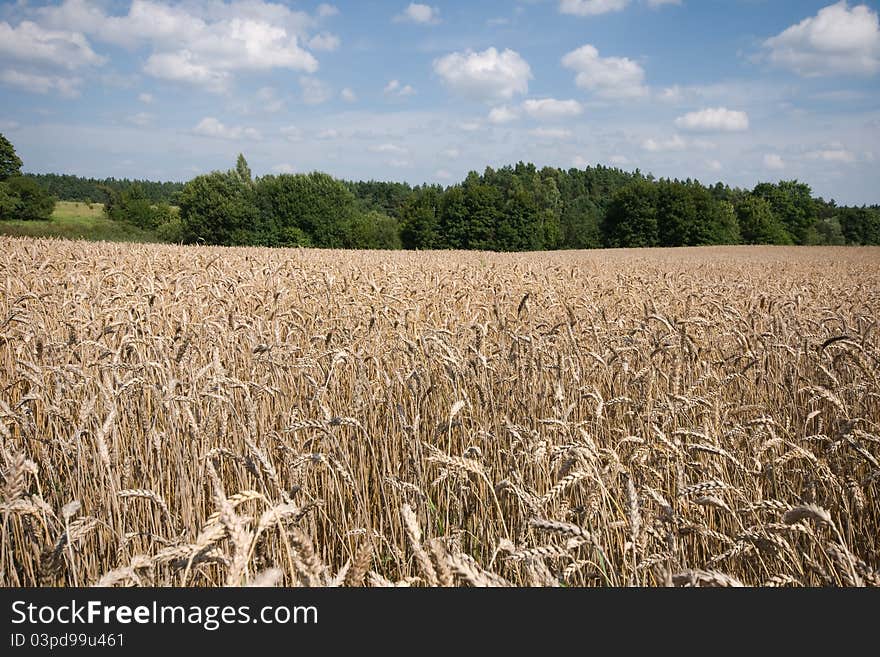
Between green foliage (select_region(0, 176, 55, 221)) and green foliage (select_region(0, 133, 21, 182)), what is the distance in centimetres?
66

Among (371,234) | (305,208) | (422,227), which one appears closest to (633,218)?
(422,227)

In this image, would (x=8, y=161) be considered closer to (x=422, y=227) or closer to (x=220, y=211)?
(x=220, y=211)

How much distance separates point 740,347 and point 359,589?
4.70 metres

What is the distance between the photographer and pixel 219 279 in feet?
25.9

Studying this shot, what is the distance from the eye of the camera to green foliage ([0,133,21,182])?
7369 cm

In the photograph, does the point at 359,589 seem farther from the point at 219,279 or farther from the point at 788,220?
the point at 788,220

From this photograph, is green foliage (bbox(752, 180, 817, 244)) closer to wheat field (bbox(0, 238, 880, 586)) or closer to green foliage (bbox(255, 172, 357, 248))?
green foliage (bbox(255, 172, 357, 248))

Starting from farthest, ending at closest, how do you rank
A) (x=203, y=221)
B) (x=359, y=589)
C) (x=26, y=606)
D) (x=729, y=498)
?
(x=203, y=221) → (x=729, y=498) → (x=26, y=606) → (x=359, y=589)

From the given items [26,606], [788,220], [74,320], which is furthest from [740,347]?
[788,220]

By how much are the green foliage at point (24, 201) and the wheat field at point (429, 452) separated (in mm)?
80466

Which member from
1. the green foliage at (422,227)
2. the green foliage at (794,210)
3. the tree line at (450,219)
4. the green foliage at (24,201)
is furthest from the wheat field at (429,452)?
the green foliage at (794,210)

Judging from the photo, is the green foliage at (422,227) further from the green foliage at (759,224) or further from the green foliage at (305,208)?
the green foliage at (759,224)

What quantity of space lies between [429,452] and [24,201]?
96.1 metres

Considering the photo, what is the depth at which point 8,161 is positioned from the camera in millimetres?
76000
